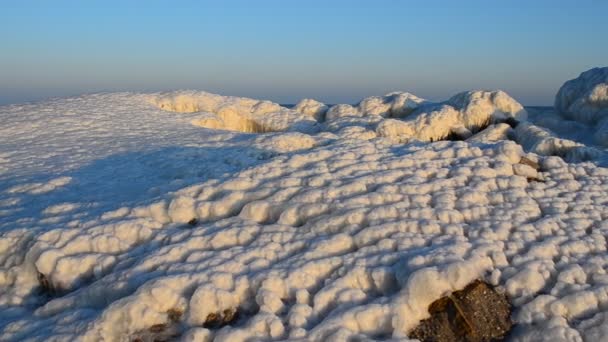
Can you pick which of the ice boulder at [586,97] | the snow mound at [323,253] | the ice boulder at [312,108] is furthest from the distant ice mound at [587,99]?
the snow mound at [323,253]

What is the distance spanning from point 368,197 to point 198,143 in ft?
20.9

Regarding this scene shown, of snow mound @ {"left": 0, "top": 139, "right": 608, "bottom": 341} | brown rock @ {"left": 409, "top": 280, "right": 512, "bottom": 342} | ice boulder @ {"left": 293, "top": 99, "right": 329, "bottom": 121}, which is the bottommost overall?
ice boulder @ {"left": 293, "top": 99, "right": 329, "bottom": 121}

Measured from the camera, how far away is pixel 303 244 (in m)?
5.38

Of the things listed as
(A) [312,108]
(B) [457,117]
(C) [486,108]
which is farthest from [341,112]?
(C) [486,108]

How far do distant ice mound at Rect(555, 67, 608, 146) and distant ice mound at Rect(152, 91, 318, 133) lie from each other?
30.1ft

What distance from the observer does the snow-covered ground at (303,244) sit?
4.41 meters

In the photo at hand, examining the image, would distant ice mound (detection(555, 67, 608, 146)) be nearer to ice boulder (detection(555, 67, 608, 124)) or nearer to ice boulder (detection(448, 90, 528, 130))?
ice boulder (detection(555, 67, 608, 124))

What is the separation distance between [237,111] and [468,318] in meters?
14.2

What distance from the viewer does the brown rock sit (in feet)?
14.3

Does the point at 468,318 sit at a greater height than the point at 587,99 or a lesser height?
greater

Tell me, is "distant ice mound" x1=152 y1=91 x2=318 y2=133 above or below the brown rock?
below

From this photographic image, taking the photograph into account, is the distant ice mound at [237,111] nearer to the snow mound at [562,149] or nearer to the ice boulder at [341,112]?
the ice boulder at [341,112]

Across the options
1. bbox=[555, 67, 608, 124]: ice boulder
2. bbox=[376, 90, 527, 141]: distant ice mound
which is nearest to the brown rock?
bbox=[376, 90, 527, 141]: distant ice mound

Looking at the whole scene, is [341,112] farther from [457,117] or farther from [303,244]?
[303,244]
